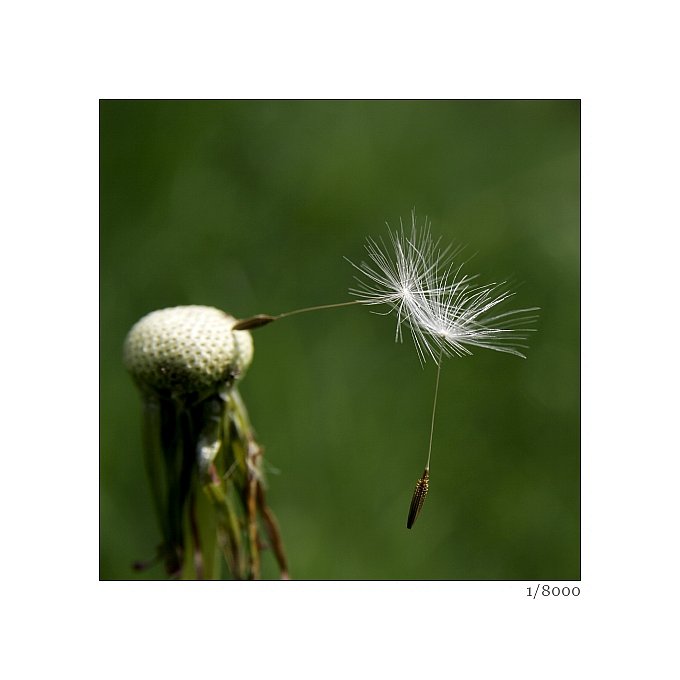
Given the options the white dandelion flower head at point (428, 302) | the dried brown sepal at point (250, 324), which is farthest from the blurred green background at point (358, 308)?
the dried brown sepal at point (250, 324)

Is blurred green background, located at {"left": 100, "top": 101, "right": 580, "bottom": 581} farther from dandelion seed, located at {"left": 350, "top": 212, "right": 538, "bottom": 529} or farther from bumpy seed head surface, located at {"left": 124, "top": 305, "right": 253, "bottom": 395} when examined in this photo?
bumpy seed head surface, located at {"left": 124, "top": 305, "right": 253, "bottom": 395}

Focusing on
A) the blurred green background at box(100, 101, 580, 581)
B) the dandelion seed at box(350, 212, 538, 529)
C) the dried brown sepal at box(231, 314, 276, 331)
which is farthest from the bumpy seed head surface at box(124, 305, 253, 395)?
the blurred green background at box(100, 101, 580, 581)

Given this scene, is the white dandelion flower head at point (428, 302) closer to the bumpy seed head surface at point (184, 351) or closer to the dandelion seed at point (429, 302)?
the dandelion seed at point (429, 302)

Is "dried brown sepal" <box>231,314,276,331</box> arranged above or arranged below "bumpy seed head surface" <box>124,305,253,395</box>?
above

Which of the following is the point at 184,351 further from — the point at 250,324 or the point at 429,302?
the point at 429,302

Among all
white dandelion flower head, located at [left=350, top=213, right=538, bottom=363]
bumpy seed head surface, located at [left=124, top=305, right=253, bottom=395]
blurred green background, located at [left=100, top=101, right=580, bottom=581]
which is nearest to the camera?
bumpy seed head surface, located at [left=124, top=305, right=253, bottom=395]

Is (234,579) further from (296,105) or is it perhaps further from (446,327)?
(296,105)

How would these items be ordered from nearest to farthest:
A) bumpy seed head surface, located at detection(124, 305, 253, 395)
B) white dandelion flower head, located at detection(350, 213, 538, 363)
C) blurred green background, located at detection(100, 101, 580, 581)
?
bumpy seed head surface, located at detection(124, 305, 253, 395) < white dandelion flower head, located at detection(350, 213, 538, 363) < blurred green background, located at detection(100, 101, 580, 581)

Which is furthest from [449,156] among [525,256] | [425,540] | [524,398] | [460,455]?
[425,540]
